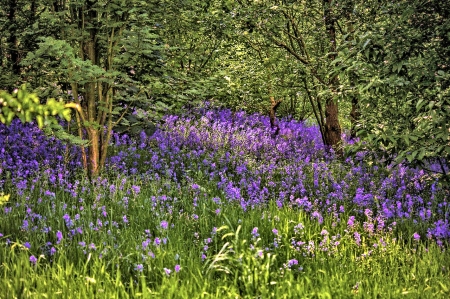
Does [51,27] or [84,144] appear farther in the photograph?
[51,27]

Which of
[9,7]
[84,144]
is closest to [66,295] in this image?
[84,144]

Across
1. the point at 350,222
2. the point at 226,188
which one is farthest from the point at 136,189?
the point at 350,222

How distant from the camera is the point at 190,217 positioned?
440 centimetres

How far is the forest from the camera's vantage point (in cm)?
313

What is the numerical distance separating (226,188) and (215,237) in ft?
5.12

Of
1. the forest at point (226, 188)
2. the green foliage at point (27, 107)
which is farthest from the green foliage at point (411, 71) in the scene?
the green foliage at point (27, 107)

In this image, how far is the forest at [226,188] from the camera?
123 inches

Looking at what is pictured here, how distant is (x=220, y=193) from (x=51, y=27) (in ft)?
10.2

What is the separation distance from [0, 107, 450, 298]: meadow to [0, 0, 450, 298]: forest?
22 mm

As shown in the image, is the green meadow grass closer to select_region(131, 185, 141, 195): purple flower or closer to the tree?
select_region(131, 185, 141, 195): purple flower

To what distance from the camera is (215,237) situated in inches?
146

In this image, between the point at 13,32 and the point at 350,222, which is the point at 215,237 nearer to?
the point at 350,222

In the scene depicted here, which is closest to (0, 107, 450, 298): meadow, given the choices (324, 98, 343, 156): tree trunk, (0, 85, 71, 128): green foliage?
(0, 85, 71, 128): green foliage

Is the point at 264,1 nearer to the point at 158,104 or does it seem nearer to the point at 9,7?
the point at 158,104
